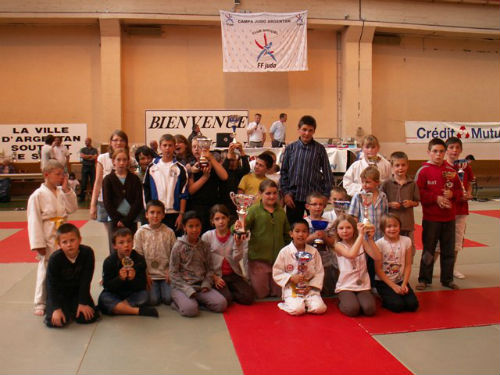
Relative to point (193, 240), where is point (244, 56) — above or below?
above

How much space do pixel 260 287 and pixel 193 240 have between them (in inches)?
35.6

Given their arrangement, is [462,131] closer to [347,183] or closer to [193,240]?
[347,183]

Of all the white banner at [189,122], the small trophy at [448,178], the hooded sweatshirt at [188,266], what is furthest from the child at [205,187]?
the white banner at [189,122]

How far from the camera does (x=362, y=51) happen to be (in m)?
15.3

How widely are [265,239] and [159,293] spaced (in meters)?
1.27

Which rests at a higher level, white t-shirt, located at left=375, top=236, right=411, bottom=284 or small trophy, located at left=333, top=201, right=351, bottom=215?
small trophy, located at left=333, top=201, right=351, bottom=215

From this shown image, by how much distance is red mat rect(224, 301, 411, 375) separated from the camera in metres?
3.24

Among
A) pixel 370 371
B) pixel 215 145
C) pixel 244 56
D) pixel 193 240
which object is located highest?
pixel 244 56

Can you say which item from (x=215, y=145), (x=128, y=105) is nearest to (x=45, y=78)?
(x=128, y=105)

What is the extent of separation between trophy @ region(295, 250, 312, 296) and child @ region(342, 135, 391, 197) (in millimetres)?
1146

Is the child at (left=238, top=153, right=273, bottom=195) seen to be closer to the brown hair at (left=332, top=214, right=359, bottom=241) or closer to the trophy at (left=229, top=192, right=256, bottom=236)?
the trophy at (left=229, top=192, right=256, bottom=236)

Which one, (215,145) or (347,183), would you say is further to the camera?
(215,145)

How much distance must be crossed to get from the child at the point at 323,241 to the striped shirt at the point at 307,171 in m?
0.28

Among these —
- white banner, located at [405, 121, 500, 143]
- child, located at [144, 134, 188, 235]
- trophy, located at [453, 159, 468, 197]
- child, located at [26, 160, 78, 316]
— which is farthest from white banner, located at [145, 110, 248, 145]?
child, located at [26, 160, 78, 316]
